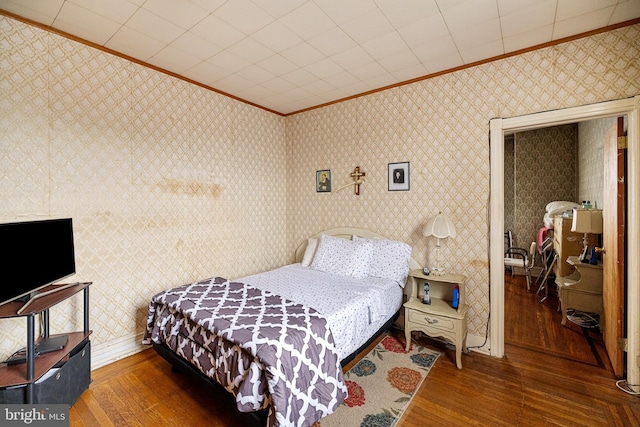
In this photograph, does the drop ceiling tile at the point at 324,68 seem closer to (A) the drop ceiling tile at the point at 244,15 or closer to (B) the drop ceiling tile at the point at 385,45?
(B) the drop ceiling tile at the point at 385,45

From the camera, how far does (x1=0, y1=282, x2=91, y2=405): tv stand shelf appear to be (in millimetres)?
1712

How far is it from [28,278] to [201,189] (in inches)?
65.9

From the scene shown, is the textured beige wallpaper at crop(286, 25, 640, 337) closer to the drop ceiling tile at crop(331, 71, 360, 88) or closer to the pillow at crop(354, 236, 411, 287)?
the pillow at crop(354, 236, 411, 287)

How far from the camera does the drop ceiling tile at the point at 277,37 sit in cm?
226

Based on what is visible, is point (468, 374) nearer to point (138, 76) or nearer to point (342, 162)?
point (342, 162)

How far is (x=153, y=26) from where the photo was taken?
88.4 inches

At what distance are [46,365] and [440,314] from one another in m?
2.93

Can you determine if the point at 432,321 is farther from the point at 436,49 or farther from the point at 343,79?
the point at 343,79

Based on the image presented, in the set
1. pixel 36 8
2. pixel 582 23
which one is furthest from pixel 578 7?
pixel 36 8

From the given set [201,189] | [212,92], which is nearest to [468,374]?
[201,189]

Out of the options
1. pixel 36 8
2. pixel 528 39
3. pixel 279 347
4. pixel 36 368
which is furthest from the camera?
pixel 528 39

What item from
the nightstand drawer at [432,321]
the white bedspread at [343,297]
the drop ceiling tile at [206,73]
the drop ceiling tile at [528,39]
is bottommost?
the nightstand drawer at [432,321]

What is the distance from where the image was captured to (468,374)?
2.44 m

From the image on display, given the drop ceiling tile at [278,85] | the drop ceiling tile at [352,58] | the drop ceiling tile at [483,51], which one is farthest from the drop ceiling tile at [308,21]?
the drop ceiling tile at [483,51]
